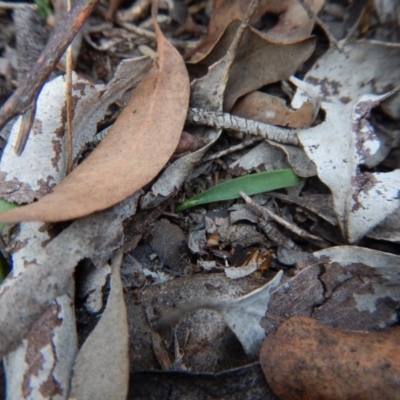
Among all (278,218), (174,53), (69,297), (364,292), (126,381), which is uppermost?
(174,53)

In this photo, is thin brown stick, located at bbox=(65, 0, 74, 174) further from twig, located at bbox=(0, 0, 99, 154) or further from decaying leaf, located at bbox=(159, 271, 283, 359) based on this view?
decaying leaf, located at bbox=(159, 271, 283, 359)

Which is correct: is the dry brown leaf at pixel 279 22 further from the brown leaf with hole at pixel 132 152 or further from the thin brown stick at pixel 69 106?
the thin brown stick at pixel 69 106

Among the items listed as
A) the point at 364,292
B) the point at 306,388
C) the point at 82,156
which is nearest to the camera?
the point at 306,388

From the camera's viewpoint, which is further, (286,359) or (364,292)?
(364,292)

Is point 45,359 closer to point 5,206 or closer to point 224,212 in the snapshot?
point 5,206

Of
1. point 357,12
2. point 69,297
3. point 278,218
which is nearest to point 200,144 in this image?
point 278,218

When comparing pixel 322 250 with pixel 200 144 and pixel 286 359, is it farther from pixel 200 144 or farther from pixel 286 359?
pixel 200 144

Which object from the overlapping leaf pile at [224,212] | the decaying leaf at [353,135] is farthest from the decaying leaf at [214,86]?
the decaying leaf at [353,135]
